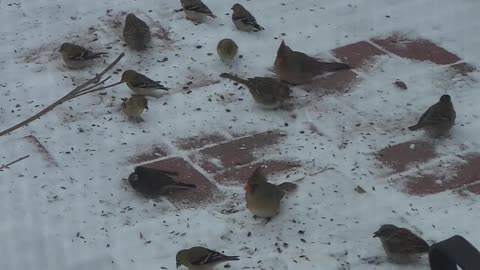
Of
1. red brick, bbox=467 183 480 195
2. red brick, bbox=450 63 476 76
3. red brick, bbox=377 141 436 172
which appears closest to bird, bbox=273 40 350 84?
red brick, bbox=450 63 476 76

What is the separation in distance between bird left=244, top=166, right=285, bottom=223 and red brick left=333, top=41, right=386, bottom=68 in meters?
1.73

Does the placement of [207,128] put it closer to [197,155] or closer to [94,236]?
[197,155]

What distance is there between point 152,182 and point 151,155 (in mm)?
554

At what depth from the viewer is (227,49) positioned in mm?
6445

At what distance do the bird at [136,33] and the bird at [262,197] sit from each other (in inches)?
75.1

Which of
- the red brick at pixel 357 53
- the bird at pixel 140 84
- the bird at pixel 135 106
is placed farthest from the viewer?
the red brick at pixel 357 53

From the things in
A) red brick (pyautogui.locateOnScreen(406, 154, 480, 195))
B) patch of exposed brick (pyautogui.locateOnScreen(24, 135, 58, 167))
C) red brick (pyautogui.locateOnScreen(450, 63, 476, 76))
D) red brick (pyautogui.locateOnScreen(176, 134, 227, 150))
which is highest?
red brick (pyautogui.locateOnScreen(406, 154, 480, 195))

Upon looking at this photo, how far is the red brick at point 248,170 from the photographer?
5359 mm

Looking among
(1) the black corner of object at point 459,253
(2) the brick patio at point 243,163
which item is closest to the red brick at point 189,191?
(2) the brick patio at point 243,163

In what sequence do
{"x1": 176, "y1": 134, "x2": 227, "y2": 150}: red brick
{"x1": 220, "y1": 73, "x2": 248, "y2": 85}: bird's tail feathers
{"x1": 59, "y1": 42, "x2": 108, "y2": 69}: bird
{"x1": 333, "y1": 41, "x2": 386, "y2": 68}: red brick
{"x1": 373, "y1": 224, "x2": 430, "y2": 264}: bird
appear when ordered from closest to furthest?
1. {"x1": 373, "y1": 224, "x2": 430, "y2": 264}: bird
2. {"x1": 176, "y1": 134, "x2": 227, "y2": 150}: red brick
3. {"x1": 220, "y1": 73, "x2": 248, "y2": 85}: bird's tail feathers
4. {"x1": 59, "y1": 42, "x2": 108, "y2": 69}: bird
5. {"x1": 333, "y1": 41, "x2": 386, "y2": 68}: red brick

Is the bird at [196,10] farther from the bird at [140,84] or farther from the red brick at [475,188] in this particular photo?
the red brick at [475,188]

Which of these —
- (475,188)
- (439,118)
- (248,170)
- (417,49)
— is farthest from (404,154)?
(417,49)

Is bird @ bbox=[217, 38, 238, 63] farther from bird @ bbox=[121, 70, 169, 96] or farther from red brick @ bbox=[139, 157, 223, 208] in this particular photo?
red brick @ bbox=[139, 157, 223, 208]

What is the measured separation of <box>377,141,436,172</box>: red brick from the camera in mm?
5414
